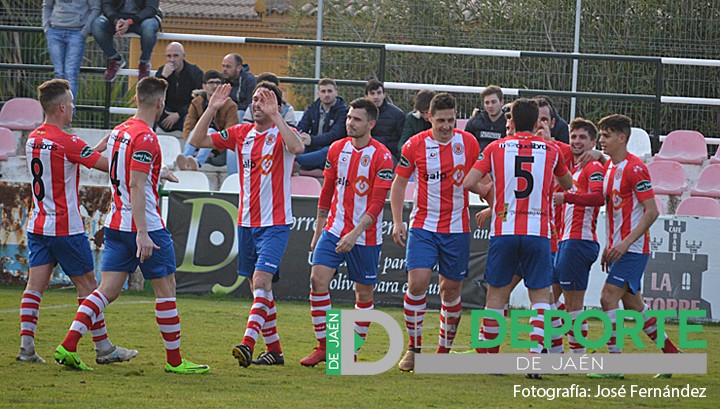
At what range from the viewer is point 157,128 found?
16406 mm

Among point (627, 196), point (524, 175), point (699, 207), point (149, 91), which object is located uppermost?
point (149, 91)

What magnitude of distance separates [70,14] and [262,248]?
8.48m

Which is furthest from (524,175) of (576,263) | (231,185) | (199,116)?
(199,116)

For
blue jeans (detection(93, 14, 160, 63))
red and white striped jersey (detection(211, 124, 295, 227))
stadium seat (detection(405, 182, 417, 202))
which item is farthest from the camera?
blue jeans (detection(93, 14, 160, 63))

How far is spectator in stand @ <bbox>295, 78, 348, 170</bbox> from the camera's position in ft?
47.4

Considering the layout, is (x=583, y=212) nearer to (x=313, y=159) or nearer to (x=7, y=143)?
(x=313, y=159)

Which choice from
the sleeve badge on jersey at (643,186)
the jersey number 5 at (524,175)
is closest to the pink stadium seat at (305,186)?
the sleeve badge on jersey at (643,186)

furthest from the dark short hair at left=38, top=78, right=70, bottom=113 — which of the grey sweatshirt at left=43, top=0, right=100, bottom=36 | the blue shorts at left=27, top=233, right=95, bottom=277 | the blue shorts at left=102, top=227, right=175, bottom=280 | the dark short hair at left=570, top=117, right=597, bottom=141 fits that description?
the grey sweatshirt at left=43, top=0, right=100, bottom=36

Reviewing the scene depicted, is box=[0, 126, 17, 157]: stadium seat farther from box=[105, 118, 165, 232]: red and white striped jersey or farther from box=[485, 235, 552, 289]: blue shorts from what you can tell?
box=[485, 235, 552, 289]: blue shorts

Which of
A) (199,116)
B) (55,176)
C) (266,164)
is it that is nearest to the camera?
(55,176)

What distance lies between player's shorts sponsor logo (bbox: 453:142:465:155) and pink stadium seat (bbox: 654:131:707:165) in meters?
8.00

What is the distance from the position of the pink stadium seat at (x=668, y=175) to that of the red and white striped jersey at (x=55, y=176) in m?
9.44

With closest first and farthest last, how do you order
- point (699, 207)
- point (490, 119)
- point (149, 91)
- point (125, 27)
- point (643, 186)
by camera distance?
1. point (149, 91)
2. point (643, 186)
3. point (490, 119)
4. point (699, 207)
5. point (125, 27)

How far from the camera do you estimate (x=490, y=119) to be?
12406mm
